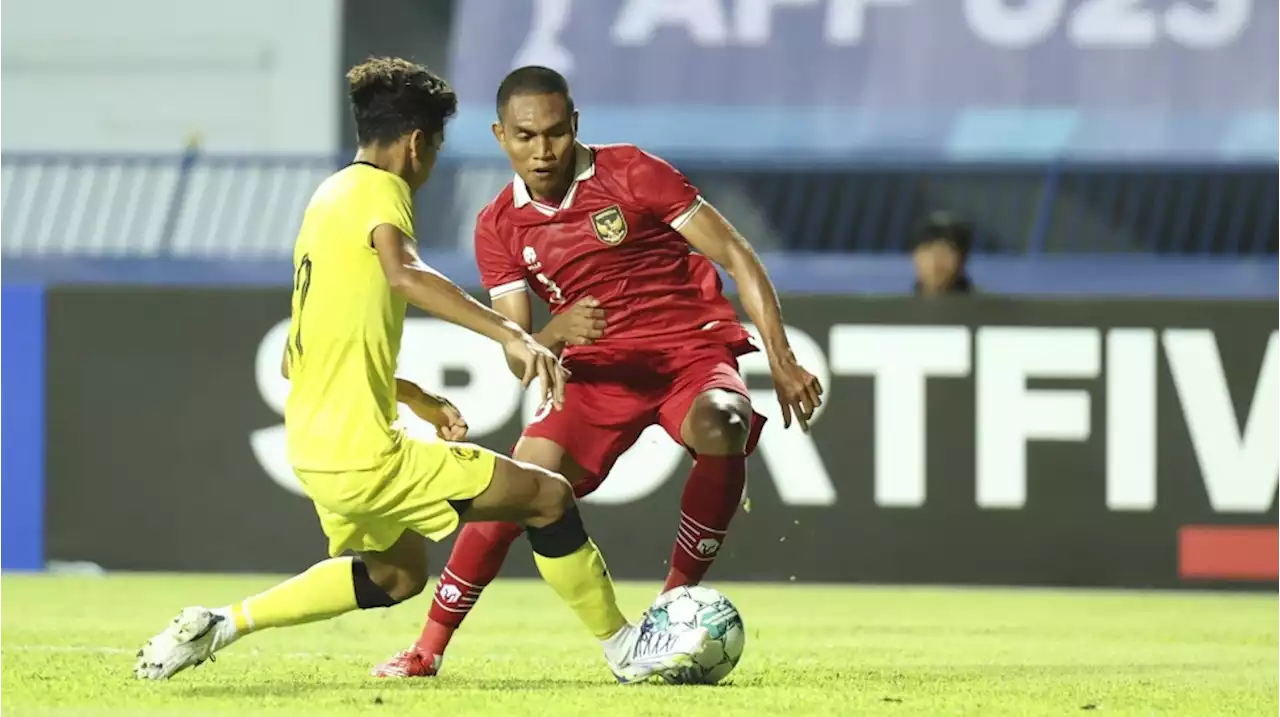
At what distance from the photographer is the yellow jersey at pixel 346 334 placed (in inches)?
233

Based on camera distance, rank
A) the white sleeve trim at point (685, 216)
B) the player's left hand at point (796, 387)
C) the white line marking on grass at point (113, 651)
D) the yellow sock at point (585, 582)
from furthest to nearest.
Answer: the white line marking on grass at point (113, 651) → the white sleeve trim at point (685, 216) → the player's left hand at point (796, 387) → the yellow sock at point (585, 582)

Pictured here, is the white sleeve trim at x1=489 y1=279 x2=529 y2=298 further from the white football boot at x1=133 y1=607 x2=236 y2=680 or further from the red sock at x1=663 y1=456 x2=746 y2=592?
the white football boot at x1=133 y1=607 x2=236 y2=680

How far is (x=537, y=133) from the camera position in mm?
6609

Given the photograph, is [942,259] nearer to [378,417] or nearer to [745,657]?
[745,657]

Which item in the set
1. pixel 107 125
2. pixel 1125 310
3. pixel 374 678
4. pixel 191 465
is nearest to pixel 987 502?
pixel 1125 310

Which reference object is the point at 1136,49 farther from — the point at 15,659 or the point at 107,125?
the point at 15,659

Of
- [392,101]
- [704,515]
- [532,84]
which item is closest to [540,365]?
[392,101]

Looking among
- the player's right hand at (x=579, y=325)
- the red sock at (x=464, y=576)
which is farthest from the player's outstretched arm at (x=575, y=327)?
the red sock at (x=464, y=576)

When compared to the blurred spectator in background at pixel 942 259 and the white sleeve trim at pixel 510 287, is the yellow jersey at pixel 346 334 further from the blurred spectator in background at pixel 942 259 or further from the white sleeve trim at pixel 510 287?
the blurred spectator in background at pixel 942 259

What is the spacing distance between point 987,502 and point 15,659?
5.16 metres

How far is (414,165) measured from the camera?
6.13m

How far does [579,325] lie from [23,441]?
5.61m

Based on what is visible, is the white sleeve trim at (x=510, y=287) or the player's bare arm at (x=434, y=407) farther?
the white sleeve trim at (x=510, y=287)

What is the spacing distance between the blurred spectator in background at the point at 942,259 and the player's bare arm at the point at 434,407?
5.36 m
